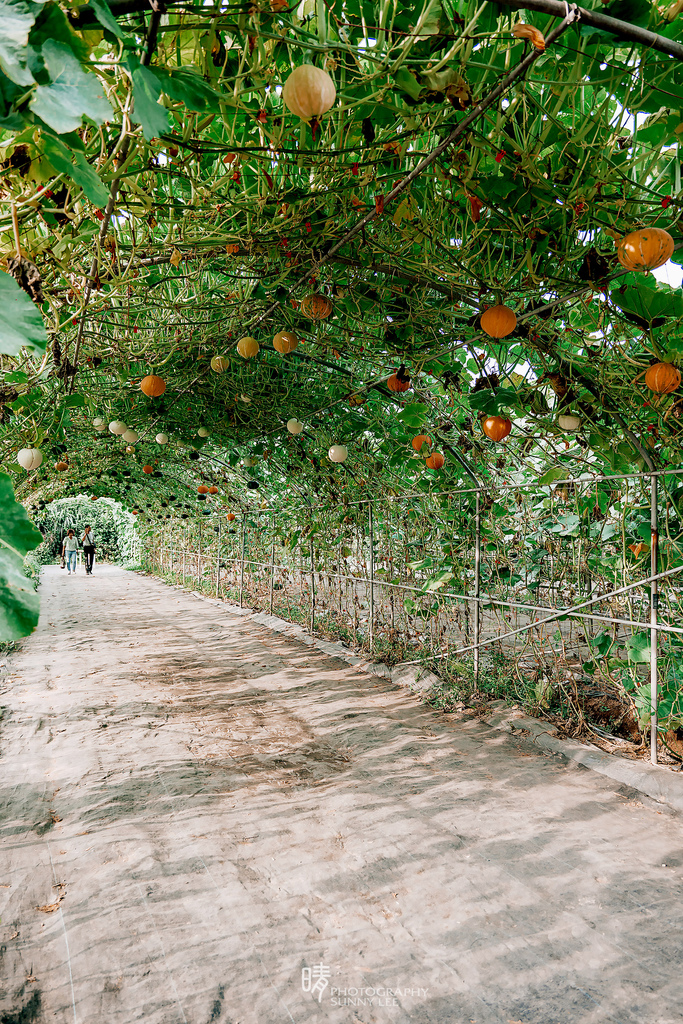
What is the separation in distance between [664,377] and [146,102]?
7.51 feet

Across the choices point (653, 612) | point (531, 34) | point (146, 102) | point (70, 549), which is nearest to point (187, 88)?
point (146, 102)

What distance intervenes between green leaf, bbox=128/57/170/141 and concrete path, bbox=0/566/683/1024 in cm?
225

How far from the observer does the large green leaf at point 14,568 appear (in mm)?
502

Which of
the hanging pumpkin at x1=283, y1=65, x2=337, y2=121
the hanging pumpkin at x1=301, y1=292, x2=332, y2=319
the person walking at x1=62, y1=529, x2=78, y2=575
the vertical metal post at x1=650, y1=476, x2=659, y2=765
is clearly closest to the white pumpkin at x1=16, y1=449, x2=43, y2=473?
the hanging pumpkin at x1=301, y1=292, x2=332, y2=319

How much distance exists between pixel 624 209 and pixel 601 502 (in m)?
2.39

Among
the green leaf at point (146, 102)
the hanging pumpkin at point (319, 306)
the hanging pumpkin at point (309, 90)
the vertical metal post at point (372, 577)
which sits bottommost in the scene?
the vertical metal post at point (372, 577)

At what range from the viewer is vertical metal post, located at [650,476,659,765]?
3.38m

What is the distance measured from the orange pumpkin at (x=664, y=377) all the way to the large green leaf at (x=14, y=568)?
248cm

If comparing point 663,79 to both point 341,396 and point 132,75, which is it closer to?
point 132,75

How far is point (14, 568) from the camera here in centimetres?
50

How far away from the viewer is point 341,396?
5.23m

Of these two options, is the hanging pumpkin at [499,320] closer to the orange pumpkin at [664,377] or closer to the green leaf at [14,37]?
the orange pumpkin at [664,377]

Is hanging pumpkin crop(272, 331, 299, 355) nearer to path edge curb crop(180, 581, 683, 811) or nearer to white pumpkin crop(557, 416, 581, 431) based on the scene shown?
white pumpkin crop(557, 416, 581, 431)

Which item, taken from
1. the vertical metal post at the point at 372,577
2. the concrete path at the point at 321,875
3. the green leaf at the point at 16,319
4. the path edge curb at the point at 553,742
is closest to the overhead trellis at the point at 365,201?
the green leaf at the point at 16,319
